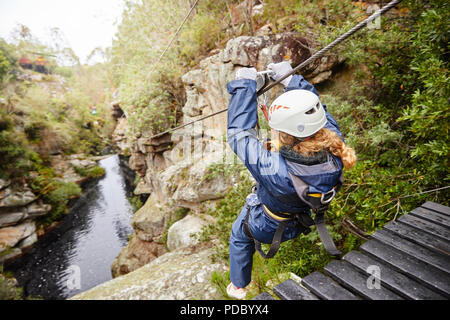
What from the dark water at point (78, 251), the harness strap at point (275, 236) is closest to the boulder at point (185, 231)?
the harness strap at point (275, 236)

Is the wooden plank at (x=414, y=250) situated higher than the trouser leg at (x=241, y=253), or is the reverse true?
the wooden plank at (x=414, y=250)

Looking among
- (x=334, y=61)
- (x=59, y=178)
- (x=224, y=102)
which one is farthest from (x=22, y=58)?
(x=334, y=61)

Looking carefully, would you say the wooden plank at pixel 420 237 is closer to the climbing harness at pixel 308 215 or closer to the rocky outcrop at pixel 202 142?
the climbing harness at pixel 308 215

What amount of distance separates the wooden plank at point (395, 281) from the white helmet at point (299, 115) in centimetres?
109

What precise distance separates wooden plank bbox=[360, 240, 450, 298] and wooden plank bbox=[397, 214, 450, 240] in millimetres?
396

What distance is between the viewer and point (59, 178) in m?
20.2

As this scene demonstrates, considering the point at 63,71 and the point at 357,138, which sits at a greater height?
the point at 63,71

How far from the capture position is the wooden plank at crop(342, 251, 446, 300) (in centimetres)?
131

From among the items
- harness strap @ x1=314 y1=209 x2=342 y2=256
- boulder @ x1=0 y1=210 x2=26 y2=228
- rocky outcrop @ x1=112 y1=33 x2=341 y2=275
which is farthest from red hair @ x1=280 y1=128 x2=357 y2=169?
boulder @ x1=0 y1=210 x2=26 y2=228

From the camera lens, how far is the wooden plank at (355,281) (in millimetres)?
1348

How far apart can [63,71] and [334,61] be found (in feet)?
191

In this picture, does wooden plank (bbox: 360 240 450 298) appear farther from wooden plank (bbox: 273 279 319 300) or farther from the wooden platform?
wooden plank (bbox: 273 279 319 300)

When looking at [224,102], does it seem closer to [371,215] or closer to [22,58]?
[371,215]

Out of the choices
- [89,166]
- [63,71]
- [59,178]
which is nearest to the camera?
[59,178]
